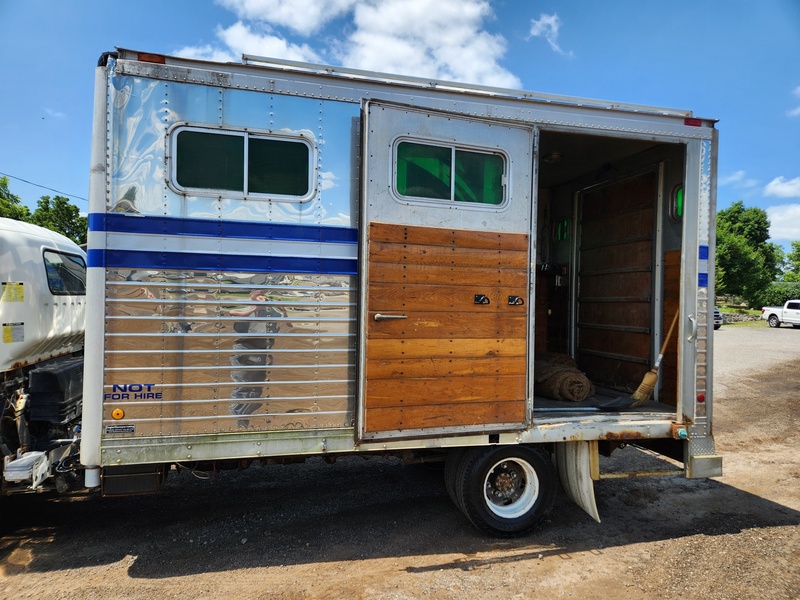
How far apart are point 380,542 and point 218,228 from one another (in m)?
2.88

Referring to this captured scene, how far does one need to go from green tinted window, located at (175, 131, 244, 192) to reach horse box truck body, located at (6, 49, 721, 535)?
0.6 inches

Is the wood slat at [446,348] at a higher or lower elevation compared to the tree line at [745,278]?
lower

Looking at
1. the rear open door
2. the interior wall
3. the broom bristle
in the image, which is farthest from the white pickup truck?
the rear open door

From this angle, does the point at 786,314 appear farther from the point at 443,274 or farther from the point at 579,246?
the point at 443,274

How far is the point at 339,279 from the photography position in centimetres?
367

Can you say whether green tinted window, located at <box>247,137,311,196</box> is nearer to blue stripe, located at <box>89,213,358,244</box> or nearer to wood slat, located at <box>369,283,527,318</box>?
blue stripe, located at <box>89,213,358,244</box>

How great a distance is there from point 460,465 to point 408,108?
2.94m

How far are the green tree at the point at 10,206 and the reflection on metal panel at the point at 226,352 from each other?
1394cm

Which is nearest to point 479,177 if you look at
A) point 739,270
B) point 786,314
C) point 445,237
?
point 445,237

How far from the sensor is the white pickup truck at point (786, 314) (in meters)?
26.7

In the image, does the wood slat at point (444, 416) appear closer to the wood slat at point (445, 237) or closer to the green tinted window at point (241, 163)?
the wood slat at point (445, 237)

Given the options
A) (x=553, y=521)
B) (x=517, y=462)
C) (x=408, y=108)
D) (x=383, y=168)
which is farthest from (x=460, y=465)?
(x=408, y=108)

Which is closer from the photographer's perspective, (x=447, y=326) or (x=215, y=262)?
(x=215, y=262)

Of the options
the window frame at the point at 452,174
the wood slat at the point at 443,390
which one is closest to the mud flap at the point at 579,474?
the wood slat at the point at 443,390
